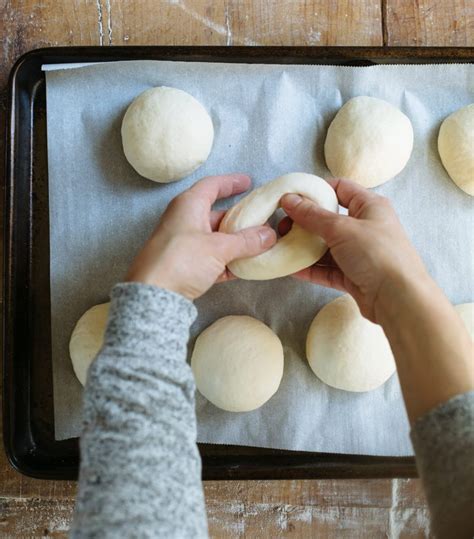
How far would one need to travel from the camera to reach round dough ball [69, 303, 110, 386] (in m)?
1.01

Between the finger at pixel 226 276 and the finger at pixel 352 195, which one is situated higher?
the finger at pixel 352 195

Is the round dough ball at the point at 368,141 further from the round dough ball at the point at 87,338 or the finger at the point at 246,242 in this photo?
the round dough ball at the point at 87,338

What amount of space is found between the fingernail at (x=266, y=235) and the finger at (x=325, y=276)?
0.13 meters

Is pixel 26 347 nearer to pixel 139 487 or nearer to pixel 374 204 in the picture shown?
pixel 139 487

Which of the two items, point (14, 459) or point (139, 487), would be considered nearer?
point (139, 487)

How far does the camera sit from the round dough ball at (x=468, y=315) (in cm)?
104

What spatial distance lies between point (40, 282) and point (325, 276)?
54 centimetres

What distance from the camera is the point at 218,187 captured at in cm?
100

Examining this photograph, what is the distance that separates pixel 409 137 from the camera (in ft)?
3.56

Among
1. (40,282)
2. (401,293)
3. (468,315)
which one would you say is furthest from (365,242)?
(40,282)

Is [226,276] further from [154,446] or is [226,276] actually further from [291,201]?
[154,446]

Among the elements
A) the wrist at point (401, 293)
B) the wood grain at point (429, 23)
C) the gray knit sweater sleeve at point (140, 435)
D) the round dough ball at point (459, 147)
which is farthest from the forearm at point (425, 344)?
the wood grain at point (429, 23)

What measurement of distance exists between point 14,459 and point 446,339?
2.62ft

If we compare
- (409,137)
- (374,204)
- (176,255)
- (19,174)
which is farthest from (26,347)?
(409,137)
